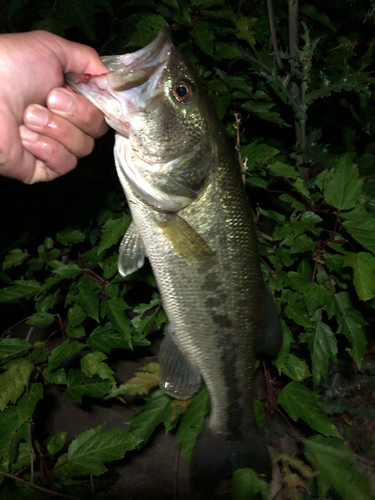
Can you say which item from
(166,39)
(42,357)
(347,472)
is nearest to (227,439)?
(347,472)

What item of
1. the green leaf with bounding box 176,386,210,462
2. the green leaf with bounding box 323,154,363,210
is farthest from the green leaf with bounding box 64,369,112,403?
the green leaf with bounding box 323,154,363,210

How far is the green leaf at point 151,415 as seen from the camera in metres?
1.76

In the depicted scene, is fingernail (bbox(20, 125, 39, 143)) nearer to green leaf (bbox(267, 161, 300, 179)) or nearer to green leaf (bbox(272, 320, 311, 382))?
green leaf (bbox(267, 161, 300, 179))

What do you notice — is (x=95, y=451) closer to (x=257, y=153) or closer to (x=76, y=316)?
(x=76, y=316)

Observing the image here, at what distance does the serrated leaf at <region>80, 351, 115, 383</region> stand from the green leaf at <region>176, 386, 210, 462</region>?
0.48 m

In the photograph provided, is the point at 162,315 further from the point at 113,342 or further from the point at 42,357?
the point at 42,357

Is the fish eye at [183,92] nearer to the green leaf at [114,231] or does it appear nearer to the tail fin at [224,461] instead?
the green leaf at [114,231]

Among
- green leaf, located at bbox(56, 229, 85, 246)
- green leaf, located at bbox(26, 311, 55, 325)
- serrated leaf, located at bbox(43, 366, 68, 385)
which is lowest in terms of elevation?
serrated leaf, located at bbox(43, 366, 68, 385)

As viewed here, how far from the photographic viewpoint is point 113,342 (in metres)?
1.86

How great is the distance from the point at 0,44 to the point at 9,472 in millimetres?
A: 2039

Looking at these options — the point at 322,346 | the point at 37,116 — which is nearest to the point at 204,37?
the point at 37,116

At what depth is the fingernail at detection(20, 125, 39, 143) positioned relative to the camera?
1412 millimetres

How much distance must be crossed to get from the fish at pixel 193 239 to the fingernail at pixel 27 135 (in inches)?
11.2

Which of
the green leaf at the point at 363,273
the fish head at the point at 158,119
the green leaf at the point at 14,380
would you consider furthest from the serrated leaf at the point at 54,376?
the green leaf at the point at 363,273
